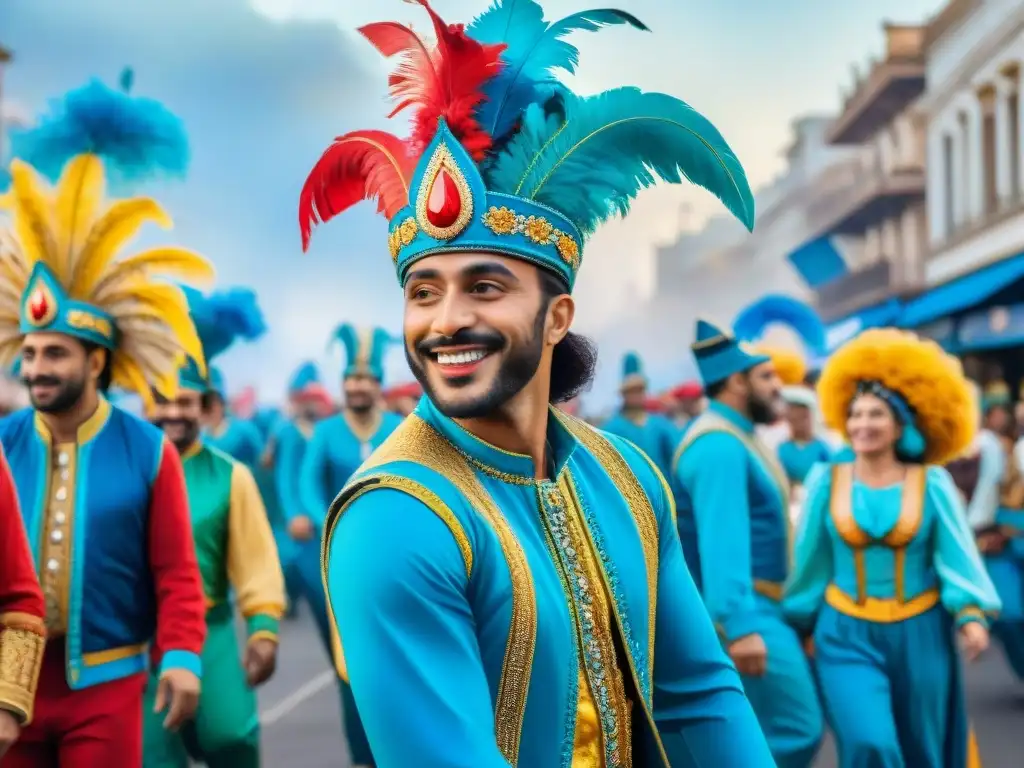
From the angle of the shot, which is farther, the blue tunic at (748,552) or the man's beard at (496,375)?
the blue tunic at (748,552)

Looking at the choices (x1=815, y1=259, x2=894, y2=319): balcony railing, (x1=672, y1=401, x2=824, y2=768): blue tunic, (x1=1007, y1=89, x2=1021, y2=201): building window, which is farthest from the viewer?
(x1=815, y1=259, x2=894, y2=319): balcony railing

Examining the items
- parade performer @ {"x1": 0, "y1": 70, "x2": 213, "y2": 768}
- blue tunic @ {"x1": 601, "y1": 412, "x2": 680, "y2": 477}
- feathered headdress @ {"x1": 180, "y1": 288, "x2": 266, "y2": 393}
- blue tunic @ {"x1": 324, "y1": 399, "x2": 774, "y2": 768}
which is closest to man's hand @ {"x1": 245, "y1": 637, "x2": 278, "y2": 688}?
parade performer @ {"x1": 0, "y1": 70, "x2": 213, "y2": 768}

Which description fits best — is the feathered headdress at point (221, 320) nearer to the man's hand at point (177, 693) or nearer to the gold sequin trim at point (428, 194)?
the man's hand at point (177, 693)

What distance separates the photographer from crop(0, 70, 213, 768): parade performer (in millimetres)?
4691

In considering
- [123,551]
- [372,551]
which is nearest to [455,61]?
[372,551]

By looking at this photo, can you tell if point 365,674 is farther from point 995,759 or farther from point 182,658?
point 995,759

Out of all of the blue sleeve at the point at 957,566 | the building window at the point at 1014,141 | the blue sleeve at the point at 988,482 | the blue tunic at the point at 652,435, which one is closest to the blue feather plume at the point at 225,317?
the blue sleeve at the point at 957,566

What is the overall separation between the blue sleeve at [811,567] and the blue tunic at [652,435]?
6.66 metres

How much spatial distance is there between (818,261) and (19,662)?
3857cm

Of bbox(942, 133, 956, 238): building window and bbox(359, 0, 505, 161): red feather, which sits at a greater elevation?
bbox(942, 133, 956, 238): building window

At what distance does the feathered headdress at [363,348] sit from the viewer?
10109 mm

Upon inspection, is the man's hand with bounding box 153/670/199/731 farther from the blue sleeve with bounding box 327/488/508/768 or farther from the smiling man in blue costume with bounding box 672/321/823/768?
the blue sleeve with bounding box 327/488/508/768

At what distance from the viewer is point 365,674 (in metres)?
2.46

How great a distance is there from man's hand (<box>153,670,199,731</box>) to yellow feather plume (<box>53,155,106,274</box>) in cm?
139
